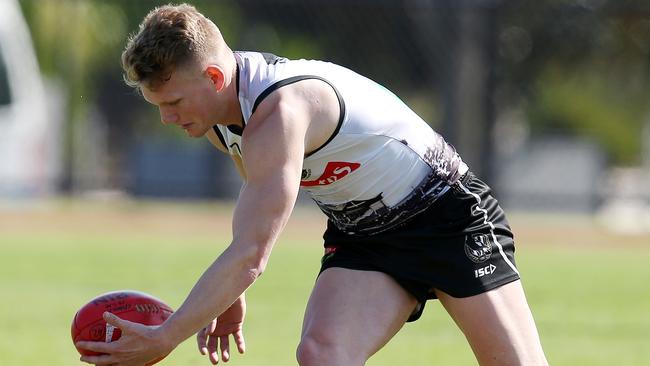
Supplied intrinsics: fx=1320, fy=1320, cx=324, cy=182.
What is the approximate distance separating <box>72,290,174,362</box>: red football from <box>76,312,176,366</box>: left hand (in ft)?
1.23

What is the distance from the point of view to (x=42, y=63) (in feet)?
125

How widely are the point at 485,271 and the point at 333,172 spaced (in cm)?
73

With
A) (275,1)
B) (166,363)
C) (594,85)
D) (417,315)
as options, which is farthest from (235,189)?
(417,315)

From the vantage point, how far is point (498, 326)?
5137 mm

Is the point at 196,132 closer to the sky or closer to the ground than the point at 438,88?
closer to the ground

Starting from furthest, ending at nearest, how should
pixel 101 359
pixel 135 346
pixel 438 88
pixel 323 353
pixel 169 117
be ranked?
pixel 438 88 < pixel 323 353 < pixel 169 117 < pixel 101 359 < pixel 135 346

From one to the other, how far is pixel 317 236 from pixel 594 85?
2293cm

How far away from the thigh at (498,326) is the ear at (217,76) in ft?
4.24

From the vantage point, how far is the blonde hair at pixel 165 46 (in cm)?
444

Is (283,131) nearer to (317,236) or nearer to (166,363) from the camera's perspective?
(166,363)

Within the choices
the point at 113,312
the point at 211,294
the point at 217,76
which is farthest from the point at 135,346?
the point at 217,76

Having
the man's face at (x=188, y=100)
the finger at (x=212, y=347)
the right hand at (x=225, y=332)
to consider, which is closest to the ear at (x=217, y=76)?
the man's face at (x=188, y=100)

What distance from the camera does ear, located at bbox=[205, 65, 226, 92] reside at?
4.55 m

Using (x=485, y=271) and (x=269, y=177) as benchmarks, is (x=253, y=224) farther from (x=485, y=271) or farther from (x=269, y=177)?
(x=485, y=271)
